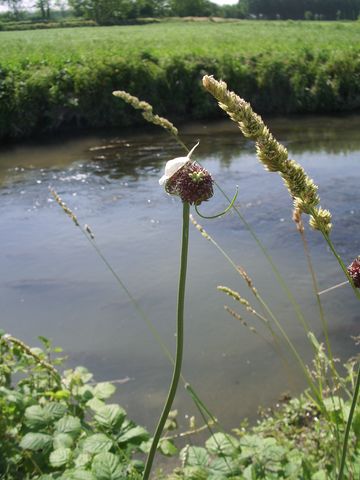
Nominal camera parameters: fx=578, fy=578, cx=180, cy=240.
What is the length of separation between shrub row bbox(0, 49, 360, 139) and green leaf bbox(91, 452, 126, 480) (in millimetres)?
12631

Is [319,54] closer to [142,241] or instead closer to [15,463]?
[142,241]

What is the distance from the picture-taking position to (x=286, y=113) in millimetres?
16203

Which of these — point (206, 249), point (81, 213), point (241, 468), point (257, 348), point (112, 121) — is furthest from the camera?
point (112, 121)

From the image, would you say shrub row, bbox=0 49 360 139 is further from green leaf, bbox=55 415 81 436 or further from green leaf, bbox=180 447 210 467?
green leaf, bbox=180 447 210 467

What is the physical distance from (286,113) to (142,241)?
33.3ft

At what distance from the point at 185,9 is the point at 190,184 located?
85.2 m

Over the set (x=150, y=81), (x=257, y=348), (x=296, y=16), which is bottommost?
(x=257, y=348)

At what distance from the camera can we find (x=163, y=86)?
51.0 feet

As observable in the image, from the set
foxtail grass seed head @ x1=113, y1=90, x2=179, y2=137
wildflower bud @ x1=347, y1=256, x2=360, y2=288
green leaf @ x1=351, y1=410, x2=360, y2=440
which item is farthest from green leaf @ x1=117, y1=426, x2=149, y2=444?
wildflower bud @ x1=347, y1=256, x2=360, y2=288

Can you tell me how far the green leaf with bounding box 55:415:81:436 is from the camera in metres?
2.11

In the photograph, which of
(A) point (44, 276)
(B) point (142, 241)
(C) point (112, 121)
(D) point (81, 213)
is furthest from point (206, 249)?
(C) point (112, 121)

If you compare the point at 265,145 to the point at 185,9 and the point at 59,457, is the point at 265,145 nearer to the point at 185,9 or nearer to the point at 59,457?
the point at 59,457

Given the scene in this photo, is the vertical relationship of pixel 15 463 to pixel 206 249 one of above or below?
above

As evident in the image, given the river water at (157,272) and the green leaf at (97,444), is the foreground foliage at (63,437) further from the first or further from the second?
the river water at (157,272)
